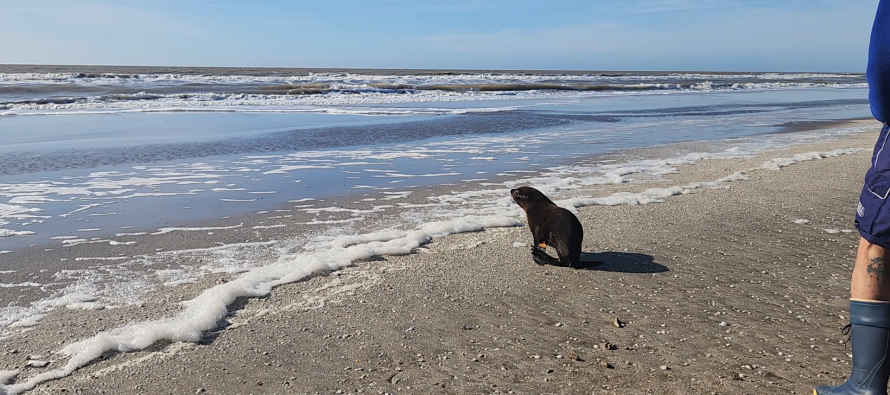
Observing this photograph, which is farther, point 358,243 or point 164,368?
point 358,243

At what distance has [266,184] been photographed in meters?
8.95

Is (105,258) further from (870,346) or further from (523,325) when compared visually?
(870,346)

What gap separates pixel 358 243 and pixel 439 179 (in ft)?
11.6

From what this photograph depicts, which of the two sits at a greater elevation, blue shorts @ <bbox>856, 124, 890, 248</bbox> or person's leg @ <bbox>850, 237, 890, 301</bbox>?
blue shorts @ <bbox>856, 124, 890, 248</bbox>

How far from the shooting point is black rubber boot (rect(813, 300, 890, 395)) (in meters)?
2.71

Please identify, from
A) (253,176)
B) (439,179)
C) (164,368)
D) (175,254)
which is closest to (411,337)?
(164,368)

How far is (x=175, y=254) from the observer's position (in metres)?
5.66

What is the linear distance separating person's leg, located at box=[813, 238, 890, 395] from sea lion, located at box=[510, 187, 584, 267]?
250 cm

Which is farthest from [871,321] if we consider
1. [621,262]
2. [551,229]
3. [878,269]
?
[551,229]

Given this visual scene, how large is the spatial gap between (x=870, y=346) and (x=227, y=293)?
3.47 meters

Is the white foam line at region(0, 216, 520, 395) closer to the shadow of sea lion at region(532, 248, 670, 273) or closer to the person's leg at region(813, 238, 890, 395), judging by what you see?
the shadow of sea lion at region(532, 248, 670, 273)

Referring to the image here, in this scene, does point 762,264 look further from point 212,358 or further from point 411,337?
point 212,358

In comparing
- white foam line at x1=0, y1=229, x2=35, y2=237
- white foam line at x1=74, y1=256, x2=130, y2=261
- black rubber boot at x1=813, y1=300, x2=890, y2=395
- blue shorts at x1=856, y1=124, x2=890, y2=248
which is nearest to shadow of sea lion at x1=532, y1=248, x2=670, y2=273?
black rubber boot at x1=813, y1=300, x2=890, y2=395

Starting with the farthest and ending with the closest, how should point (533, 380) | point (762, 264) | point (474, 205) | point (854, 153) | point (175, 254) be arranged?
point (854, 153)
point (474, 205)
point (175, 254)
point (762, 264)
point (533, 380)
